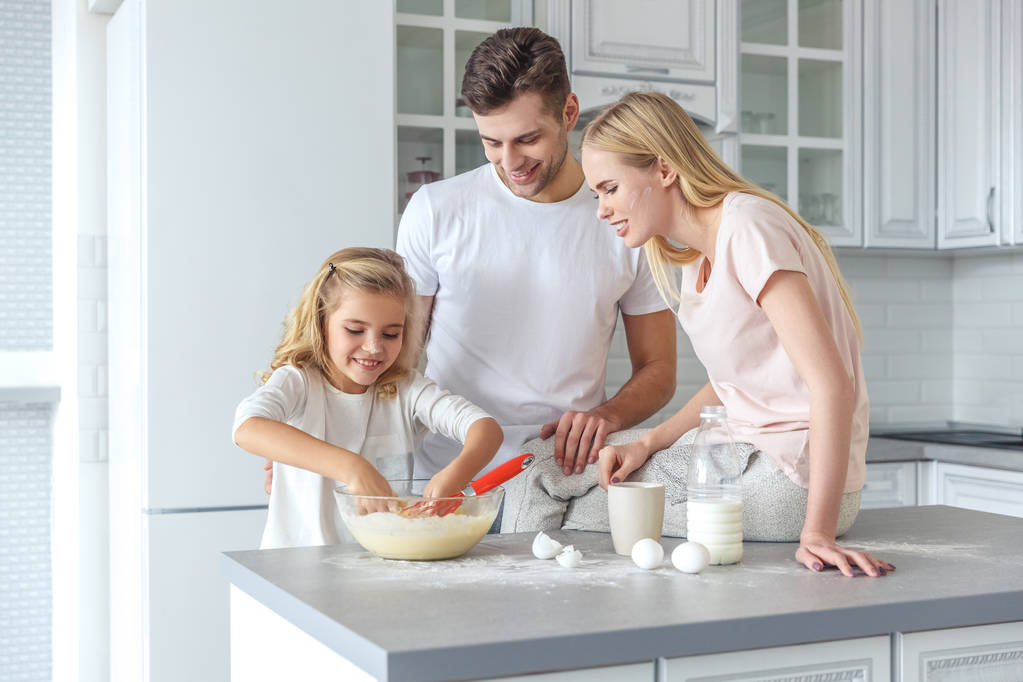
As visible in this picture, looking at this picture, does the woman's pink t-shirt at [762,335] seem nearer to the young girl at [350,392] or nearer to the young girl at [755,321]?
the young girl at [755,321]

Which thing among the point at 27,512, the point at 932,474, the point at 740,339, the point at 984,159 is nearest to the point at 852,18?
the point at 984,159

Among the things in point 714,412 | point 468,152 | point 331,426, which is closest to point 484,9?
point 468,152

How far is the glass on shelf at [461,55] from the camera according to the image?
9.55 ft

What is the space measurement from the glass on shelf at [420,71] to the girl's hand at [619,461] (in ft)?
4.69

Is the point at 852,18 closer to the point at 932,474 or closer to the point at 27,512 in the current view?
the point at 932,474

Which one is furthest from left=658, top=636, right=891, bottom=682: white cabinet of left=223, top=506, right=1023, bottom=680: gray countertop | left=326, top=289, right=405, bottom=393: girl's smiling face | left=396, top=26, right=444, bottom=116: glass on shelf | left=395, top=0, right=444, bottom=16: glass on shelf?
left=395, top=0, right=444, bottom=16: glass on shelf

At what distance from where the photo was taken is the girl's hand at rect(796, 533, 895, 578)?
4.47 ft

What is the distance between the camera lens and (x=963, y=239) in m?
3.50

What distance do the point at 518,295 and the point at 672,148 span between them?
702 millimetres

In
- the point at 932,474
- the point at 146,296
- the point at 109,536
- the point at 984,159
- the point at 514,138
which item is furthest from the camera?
the point at 984,159

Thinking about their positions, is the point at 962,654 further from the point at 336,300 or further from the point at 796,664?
the point at 336,300

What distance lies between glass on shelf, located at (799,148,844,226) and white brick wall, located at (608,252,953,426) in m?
0.32

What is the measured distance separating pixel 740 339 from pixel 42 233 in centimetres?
210

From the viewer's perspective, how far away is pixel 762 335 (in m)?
1.60
